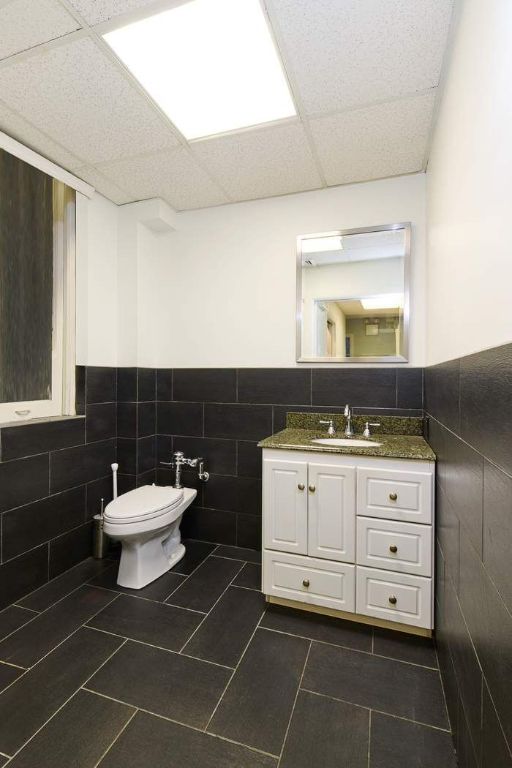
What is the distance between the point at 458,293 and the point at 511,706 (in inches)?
42.8

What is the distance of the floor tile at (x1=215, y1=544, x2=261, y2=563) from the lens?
7.84 feet

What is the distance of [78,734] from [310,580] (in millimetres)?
1089

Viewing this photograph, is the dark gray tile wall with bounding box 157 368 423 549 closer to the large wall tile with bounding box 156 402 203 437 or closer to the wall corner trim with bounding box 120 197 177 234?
the large wall tile with bounding box 156 402 203 437

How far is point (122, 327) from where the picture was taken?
8.62 feet

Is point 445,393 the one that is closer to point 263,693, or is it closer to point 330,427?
point 330,427

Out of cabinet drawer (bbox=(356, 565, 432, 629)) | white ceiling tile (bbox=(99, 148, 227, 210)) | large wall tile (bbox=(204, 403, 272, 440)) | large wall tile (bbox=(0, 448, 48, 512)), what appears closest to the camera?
cabinet drawer (bbox=(356, 565, 432, 629))

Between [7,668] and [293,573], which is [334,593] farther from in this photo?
[7,668]

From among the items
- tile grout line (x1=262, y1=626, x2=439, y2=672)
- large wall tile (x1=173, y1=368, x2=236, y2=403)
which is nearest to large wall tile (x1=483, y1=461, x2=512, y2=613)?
tile grout line (x1=262, y1=626, x2=439, y2=672)

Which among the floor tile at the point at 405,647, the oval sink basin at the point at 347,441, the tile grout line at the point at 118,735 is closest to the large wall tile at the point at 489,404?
the oval sink basin at the point at 347,441

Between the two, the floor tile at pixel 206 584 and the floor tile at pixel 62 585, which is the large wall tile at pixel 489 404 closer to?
Result: the floor tile at pixel 206 584

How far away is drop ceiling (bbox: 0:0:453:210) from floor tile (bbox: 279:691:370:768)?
2.49m

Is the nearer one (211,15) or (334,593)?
(211,15)

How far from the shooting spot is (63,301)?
2289 mm

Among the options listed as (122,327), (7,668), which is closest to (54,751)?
(7,668)
